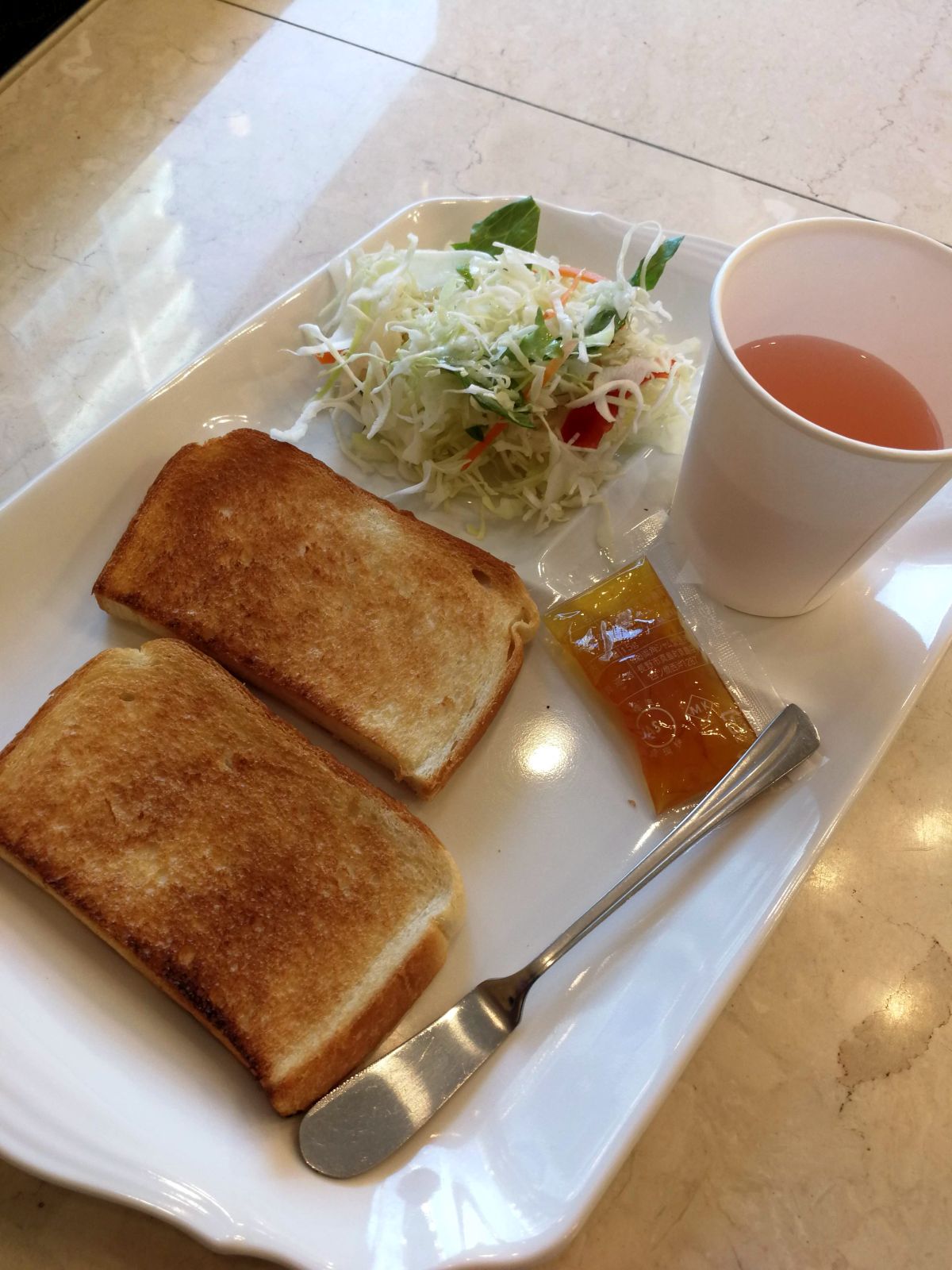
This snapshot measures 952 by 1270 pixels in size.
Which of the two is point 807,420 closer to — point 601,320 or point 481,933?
point 601,320

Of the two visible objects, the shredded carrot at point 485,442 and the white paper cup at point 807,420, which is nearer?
the white paper cup at point 807,420

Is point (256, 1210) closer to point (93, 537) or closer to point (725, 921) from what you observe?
point (725, 921)

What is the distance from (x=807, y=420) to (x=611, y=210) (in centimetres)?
128

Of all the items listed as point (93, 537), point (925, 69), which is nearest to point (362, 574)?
point (93, 537)

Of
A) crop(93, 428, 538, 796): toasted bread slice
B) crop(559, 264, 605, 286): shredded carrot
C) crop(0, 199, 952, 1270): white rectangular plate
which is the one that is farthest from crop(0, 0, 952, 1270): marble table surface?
crop(559, 264, 605, 286): shredded carrot

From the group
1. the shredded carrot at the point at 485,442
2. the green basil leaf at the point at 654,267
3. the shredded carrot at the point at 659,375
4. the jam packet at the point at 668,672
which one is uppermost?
the green basil leaf at the point at 654,267

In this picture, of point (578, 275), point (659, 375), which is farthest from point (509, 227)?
point (659, 375)

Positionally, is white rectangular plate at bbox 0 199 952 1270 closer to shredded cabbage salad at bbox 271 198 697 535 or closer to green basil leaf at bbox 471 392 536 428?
shredded cabbage salad at bbox 271 198 697 535

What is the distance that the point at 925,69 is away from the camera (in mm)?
2533

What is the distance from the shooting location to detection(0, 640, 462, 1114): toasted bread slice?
3.94 feet

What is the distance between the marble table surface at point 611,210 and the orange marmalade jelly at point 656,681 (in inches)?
11.5

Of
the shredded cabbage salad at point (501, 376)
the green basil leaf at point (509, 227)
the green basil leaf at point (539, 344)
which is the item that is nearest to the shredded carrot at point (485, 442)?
the shredded cabbage salad at point (501, 376)

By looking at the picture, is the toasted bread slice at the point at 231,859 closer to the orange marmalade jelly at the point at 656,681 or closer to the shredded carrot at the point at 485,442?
the orange marmalade jelly at the point at 656,681

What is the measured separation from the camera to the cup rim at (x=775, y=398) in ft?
3.64
